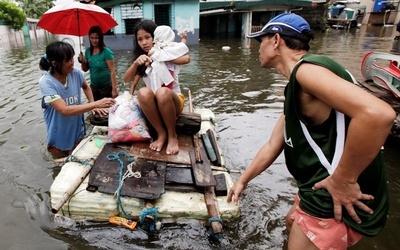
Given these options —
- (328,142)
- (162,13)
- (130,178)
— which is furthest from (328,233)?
(162,13)

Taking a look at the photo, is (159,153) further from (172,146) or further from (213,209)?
(213,209)

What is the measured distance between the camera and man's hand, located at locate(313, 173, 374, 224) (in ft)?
4.79

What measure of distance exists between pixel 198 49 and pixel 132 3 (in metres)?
4.96

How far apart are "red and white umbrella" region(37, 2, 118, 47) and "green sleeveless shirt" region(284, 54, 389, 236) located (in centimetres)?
473

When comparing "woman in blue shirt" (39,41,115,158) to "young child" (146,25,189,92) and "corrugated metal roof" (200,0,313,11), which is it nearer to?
"young child" (146,25,189,92)

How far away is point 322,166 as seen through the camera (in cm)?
159

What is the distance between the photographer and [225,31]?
30.0m

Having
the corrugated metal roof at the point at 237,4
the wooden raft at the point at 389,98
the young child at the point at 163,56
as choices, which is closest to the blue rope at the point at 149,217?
the young child at the point at 163,56

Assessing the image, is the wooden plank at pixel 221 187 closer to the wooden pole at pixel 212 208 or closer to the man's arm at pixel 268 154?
the wooden pole at pixel 212 208

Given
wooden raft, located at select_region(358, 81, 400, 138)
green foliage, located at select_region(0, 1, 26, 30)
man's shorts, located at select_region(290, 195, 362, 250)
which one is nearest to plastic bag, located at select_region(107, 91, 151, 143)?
man's shorts, located at select_region(290, 195, 362, 250)

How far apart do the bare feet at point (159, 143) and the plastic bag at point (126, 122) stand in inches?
6.1

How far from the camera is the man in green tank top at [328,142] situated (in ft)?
4.18

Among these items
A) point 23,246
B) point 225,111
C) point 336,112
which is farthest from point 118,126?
point 225,111

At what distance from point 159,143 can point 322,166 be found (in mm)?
2403
